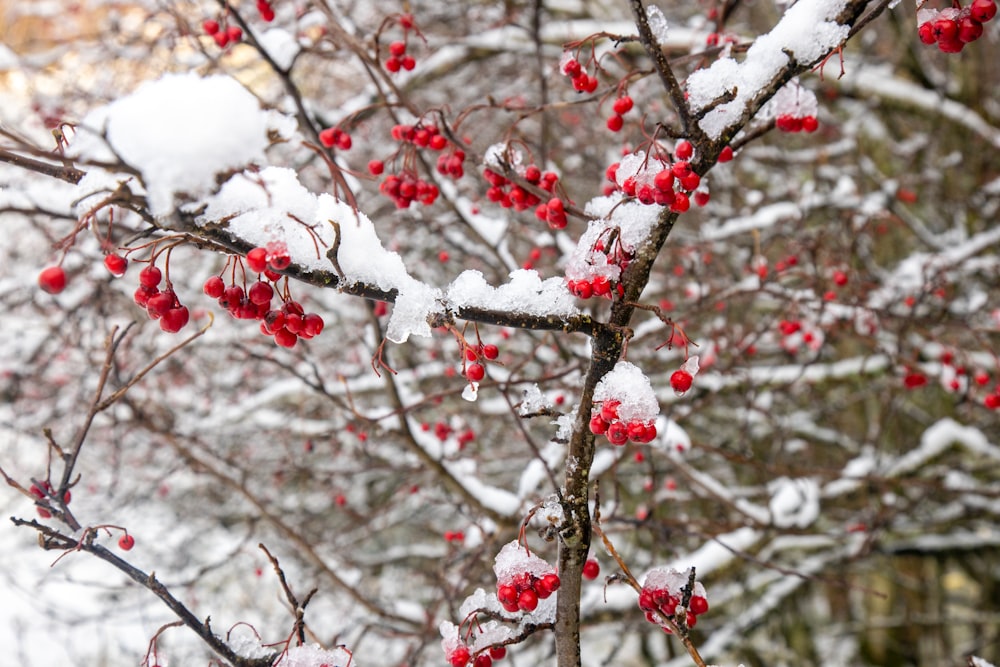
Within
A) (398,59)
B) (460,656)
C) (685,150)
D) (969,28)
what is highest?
(398,59)

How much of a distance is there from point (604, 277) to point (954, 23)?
0.99 metres

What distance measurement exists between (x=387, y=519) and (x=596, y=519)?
479 centimetres

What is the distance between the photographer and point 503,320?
51.5 inches

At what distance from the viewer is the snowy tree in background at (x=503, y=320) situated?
4.39 feet

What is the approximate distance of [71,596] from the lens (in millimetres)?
9000

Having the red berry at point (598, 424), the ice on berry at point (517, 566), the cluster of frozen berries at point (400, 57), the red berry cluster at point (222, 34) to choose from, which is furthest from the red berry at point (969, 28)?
the red berry cluster at point (222, 34)

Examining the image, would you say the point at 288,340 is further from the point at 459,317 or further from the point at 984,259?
the point at 984,259

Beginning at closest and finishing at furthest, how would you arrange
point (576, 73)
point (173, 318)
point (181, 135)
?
point (181, 135), point (173, 318), point (576, 73)

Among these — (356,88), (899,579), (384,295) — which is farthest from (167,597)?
(899,579)

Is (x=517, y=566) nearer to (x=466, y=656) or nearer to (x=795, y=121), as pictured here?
(x=466, y=656)

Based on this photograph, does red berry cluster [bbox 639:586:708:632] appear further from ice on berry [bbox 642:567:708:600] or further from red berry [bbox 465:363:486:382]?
red berry [bbox 465:363:486:382]

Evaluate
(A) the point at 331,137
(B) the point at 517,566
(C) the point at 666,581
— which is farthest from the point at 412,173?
(C) the point at 666,581

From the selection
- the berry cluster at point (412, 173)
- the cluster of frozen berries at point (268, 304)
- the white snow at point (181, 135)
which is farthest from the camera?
the berry cluster at point (412, 173)

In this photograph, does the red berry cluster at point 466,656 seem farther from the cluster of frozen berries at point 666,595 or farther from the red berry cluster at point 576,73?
the red berry cluster at point 576,73
